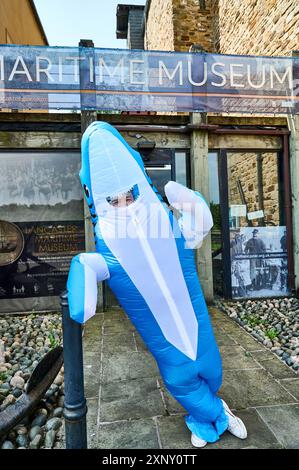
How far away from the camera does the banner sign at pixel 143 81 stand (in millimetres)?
4547

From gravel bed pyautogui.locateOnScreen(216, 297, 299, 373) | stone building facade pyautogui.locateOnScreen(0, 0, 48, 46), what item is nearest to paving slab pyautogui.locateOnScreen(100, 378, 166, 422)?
gravel bed pyautogui.locateOnScreen(216, 297, 299, 373)

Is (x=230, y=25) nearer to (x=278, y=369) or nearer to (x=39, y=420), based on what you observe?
(x=278, y=369)

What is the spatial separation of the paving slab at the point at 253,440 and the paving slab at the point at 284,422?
0.16 ft

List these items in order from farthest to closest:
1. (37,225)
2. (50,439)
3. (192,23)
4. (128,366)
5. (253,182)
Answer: (192,23), (253,182), (37,225), (128,366), (50,439)

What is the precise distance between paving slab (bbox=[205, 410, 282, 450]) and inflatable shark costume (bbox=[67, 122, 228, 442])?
12 centimetres

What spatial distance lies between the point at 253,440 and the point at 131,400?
3.31 ft

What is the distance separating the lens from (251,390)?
2.66m

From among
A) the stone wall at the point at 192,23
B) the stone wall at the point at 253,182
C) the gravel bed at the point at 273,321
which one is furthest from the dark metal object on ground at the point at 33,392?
the stone wall at the point at 192,23

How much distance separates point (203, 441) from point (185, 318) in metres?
0.84

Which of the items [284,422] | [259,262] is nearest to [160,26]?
[259,262]

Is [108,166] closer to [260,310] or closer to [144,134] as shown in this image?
[144,134]

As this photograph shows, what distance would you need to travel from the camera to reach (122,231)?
182 cm

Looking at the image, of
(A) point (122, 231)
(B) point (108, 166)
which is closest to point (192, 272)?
(A) point (122, 231)

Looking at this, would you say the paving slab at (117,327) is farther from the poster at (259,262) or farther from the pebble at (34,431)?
the poster at (259,262)
